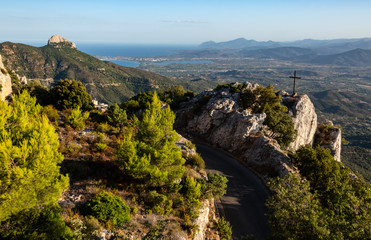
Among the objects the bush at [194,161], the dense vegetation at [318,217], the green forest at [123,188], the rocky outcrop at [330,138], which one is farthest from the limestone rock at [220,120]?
the rocky outcrop at [330,138]

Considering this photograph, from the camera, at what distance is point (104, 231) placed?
37.9 ft

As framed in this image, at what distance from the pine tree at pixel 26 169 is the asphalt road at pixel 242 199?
1489 cm

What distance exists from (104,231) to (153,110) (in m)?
10.0

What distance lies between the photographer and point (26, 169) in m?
9.59

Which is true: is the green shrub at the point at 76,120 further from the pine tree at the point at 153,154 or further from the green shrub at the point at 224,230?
the green shrub at the point at 224,230

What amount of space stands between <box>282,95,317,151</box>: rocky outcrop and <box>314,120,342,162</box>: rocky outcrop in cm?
165

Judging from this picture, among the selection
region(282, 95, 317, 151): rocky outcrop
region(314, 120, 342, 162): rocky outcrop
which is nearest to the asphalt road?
region(282, 95, 317, 151): rocky outcrop

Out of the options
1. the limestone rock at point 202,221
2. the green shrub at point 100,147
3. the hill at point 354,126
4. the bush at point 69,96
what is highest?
the bush at point 69,96

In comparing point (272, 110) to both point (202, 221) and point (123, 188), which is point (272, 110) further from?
point (123, 188)

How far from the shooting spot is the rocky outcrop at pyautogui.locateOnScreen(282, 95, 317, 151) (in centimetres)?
3722

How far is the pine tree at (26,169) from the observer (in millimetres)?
9219

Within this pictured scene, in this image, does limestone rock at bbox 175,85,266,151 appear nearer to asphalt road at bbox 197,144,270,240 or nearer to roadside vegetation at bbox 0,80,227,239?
asphalt road at bbox 197,144,270,240

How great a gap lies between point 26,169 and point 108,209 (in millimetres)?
5231

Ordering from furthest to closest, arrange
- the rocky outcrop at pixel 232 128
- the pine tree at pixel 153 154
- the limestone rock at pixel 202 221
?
the rocky outcrop at pixel 232 128 → the limestone rock at pixel 202 221 → the pine tree at pixel 153 154
